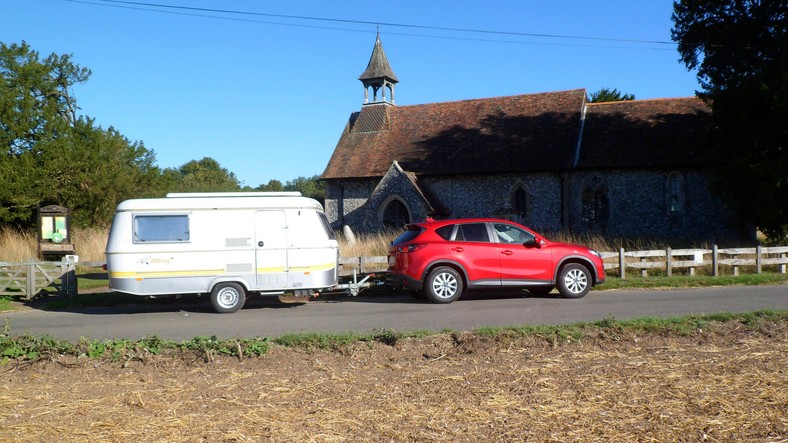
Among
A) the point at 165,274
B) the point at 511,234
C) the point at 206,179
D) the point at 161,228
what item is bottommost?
the point at 165,274

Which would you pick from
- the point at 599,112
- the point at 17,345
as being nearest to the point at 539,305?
the point at 17,345

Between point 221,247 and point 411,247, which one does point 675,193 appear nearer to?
point 411,247

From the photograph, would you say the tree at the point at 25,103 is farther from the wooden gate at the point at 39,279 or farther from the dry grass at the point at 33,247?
the wooden gate at the point at 39,279

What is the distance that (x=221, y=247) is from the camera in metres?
13.4

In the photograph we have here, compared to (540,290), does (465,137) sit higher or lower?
higher

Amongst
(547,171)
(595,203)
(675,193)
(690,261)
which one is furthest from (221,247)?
(675,193)

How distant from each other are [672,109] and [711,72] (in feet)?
12.9

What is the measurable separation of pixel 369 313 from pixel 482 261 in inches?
114

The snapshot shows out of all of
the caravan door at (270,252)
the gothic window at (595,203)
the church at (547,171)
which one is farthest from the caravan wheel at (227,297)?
the gothic window at (595,203)

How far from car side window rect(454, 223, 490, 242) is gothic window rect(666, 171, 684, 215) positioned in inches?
703

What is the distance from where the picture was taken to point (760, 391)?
20.2 ft

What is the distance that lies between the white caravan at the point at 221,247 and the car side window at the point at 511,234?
3566 millimetres

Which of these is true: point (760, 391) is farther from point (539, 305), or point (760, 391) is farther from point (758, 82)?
point (758, 82)

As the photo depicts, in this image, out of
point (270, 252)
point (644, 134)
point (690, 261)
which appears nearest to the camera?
point (270, 252)
